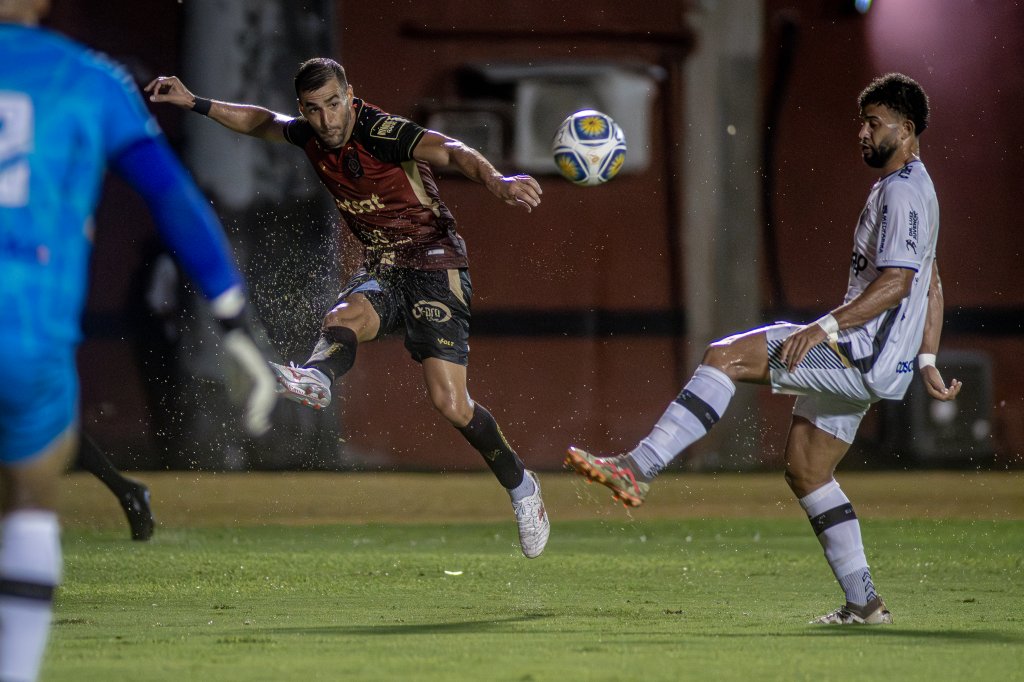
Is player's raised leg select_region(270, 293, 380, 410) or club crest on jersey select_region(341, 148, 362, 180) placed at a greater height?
club crest on jersey select_region(341, 148, 362, 180)

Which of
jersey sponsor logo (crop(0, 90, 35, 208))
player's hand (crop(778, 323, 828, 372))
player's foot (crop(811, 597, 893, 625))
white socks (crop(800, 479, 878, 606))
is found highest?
jersey sponsor logo (crop(0, 90, 35, 208))

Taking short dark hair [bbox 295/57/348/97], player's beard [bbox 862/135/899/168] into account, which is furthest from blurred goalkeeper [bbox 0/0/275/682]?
short dark hair [bbox 295/57/348/97]

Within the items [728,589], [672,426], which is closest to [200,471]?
[728,589]

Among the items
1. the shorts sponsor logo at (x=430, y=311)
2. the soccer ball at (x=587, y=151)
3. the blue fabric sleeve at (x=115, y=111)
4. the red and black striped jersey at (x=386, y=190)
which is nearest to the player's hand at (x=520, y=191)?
the red and black striped jersey at (x=386, y=190)

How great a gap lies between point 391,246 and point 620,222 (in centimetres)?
549

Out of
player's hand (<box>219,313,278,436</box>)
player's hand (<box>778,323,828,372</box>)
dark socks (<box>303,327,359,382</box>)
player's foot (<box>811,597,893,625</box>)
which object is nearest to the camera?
player's hand (<box>219,313,278,436</box>)

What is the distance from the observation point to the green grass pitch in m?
3.86

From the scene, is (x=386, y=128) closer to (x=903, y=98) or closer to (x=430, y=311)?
(x=430, y=311)

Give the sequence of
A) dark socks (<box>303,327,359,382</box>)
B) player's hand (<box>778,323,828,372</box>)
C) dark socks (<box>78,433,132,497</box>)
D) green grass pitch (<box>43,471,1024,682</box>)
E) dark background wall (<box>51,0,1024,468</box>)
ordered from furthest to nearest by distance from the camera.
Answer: dark background wall (<box>51,0,1024,468</box>)
dark socks (<box>78,433,132,497</box>)
dark socks (<box>303,327,359,382</box>)
player's hand (<box>778,323,828,372</box>)
green grass pitch (<box>43,471,1024,682</box>)

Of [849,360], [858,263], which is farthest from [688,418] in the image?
[858,263]

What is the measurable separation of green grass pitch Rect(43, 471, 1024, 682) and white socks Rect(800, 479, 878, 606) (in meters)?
0.19

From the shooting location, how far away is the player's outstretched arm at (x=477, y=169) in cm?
495

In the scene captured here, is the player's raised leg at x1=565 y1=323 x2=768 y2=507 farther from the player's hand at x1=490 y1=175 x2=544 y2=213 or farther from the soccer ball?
the soccer ball

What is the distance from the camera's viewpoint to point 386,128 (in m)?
5.71
